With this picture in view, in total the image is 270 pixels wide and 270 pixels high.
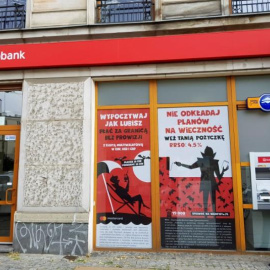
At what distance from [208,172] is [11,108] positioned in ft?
13.5

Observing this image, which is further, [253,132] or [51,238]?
[253,132]

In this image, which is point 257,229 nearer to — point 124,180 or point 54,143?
point 124,180

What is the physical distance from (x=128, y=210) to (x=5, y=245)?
2.44m

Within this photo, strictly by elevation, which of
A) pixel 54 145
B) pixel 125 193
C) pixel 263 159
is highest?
pixel 54 145

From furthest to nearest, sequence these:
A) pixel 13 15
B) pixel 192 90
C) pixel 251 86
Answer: pixel 13 15 < pixel 192 90 < pixel 251 86

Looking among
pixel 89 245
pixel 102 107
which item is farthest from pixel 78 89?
pixel 89 245

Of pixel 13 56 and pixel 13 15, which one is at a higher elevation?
pixel 13 15

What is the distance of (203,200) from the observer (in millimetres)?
5156

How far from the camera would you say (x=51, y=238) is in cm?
502

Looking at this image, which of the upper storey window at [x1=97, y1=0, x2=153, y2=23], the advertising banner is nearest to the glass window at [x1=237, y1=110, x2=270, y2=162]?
the advertising banner

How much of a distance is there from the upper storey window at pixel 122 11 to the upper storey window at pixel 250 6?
1.71m

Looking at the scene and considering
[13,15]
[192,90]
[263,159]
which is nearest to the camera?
[263,159]

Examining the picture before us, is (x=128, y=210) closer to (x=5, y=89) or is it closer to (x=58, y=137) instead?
(x=58, y=137)

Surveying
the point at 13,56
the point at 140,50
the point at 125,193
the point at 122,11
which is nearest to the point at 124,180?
the point at 125,193
